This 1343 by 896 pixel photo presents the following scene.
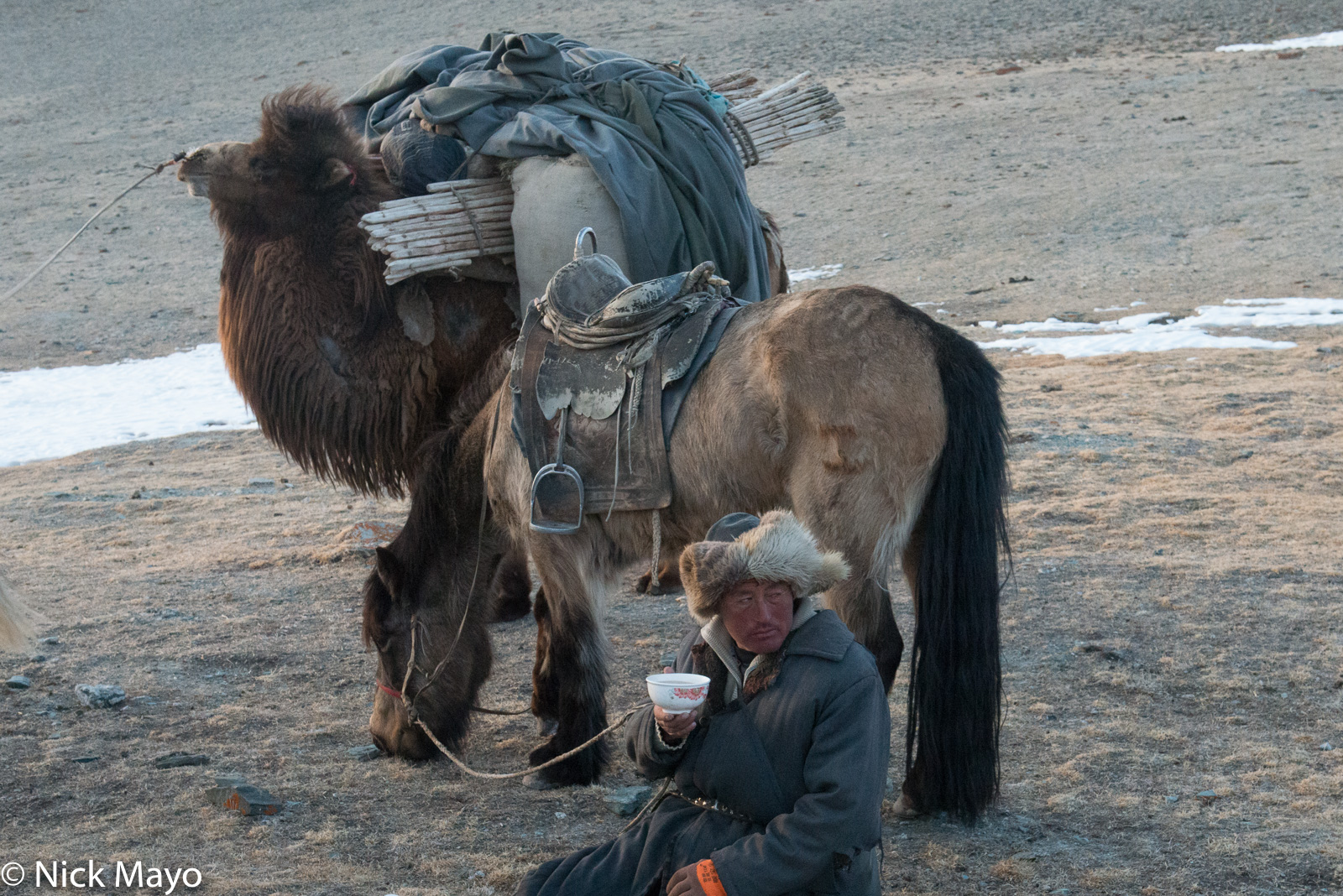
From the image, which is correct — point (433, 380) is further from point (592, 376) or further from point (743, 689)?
point (743, 689)

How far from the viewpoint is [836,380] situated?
10.7 feet

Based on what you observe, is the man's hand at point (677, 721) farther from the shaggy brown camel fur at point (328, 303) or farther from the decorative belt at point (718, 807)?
the shaggy brown camel fur at point (328, 303)

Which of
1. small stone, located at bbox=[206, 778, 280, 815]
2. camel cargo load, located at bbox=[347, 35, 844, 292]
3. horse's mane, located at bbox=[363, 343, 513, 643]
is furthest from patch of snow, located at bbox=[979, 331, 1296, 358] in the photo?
small stone, located at bbox=[206, 778, 280, 815]

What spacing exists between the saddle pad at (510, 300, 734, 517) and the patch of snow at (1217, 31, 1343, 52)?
19.2 m

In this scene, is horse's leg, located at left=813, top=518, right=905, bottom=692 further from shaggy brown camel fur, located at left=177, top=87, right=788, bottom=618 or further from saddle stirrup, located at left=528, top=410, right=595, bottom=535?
shaggy brown camel fur, located at left=177, top=87, right=788, bottom=618

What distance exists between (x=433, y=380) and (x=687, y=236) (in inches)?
46.3

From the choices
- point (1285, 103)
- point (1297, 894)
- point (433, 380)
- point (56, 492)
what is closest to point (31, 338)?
point (56, 492)

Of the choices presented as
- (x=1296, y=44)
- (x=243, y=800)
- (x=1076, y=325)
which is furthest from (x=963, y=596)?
(x=1296, y=44)

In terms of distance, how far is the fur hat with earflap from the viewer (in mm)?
2311

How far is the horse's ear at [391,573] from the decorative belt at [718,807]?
1.68 metres

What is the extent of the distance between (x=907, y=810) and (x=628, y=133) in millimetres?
2875

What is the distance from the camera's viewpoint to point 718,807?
2.52 meters

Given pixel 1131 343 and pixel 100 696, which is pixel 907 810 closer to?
pixel 100 696

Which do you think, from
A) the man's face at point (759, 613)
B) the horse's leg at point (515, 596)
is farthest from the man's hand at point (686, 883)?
the horse's leg at point (515, 596)
